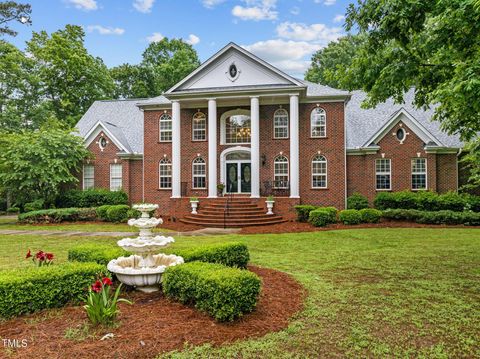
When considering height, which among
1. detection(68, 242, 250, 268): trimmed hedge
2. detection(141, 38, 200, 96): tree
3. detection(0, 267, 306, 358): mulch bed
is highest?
detection(141, 38, 200, 96): tree

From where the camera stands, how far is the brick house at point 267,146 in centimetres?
1894

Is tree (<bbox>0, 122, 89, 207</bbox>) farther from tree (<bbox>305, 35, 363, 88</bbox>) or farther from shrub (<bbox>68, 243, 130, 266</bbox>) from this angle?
tree (<bbox>305, 35, 363, 88</bbox>)

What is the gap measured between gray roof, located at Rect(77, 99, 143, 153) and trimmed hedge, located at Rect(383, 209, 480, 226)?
16.5m

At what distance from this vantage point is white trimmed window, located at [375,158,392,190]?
65.0 ft

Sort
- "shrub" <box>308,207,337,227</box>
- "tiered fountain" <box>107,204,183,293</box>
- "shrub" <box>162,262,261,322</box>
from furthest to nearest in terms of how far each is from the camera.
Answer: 1. "shrub" <box>308,207,337,227</box>
2. "tiered fountain" <box>107,204,183,293</box>
3. "shrub" <box>162,262,261,322</box>

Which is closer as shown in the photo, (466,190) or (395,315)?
(395,315)

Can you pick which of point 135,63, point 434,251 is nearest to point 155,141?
point 434,251

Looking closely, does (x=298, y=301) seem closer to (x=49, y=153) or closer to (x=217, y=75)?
(x=217, y=75)

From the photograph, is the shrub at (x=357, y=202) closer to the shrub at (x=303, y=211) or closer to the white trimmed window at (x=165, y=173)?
the shrub at (x=303, y=211)

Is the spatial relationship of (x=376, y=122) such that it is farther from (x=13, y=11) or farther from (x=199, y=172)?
(x=13, y=11)

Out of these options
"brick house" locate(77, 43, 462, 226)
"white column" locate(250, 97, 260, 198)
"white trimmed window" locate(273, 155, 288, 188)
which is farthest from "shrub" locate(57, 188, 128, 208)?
"white trimmed window" locate(273, 155, 288, 188)

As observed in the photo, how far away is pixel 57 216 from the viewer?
18.5 meters

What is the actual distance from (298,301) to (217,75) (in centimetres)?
1653

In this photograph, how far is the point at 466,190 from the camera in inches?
755
